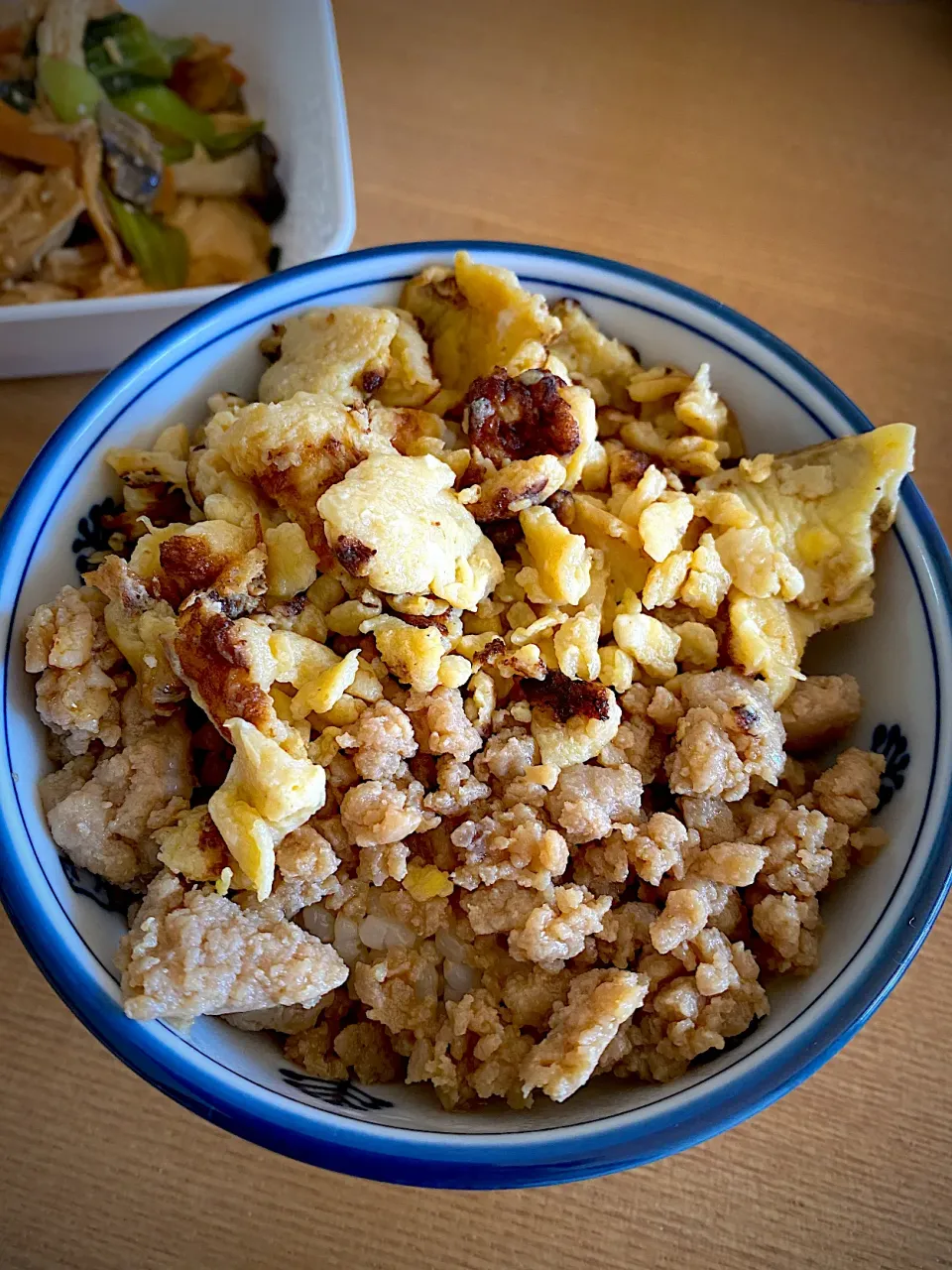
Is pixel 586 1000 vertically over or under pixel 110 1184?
over

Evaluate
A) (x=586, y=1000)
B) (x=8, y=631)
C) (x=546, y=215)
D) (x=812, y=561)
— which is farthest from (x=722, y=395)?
(x=8, y=631)

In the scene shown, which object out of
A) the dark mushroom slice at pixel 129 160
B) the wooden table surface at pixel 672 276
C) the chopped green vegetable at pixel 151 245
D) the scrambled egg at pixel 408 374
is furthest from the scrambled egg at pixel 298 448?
the dark mushroom slice at pixel 129 160

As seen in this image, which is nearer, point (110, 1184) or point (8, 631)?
point (8, 631)

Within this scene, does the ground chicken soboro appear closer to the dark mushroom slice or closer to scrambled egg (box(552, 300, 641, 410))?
scrambled egg (box(552, 300, 641, 410))

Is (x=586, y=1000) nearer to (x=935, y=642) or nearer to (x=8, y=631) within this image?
(x=935, y=642)

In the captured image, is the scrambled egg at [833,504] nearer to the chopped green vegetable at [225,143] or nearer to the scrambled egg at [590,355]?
the scrambled egg at [590,355]

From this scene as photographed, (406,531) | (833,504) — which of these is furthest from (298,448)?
(833,504)

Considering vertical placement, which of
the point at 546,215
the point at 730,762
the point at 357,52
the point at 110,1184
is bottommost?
the point at 110,1184
